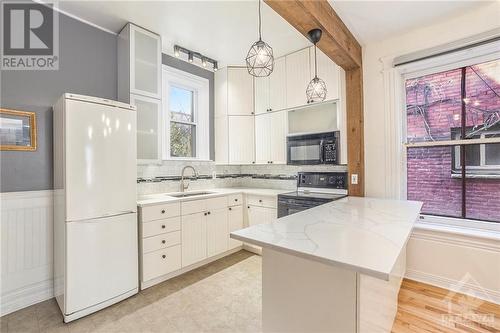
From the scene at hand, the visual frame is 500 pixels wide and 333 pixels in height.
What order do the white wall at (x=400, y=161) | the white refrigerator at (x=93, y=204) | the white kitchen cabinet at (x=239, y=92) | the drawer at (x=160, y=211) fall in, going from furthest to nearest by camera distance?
the white kitchen cabinet at (x=239, y=92) → the drawer at (x=160, y=211) → the white wall at (x=400, y=161) → the white refrigerator at (x=93, y=204)

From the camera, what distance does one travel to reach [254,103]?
3586 mm

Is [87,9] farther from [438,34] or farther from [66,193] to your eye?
[438,34]

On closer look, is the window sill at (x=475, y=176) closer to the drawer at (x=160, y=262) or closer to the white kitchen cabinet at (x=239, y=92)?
the white kitchen cabinet at (x=239, y=92)

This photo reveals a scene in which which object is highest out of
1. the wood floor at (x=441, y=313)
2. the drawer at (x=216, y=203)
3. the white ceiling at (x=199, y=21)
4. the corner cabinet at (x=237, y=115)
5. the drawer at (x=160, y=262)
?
the white ceiling at (x=199, y=21)

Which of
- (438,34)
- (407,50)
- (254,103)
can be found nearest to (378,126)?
(407,50)

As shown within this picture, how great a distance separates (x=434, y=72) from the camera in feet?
8.20

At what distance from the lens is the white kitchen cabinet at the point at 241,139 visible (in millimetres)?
3582

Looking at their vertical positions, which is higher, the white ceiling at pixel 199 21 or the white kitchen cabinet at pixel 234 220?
the white ceiling at pixel 199 21

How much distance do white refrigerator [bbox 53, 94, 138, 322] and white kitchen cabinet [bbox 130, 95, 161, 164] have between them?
40cm

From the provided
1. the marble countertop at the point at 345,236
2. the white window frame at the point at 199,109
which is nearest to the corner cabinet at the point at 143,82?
the white window frame at the point at 199,109

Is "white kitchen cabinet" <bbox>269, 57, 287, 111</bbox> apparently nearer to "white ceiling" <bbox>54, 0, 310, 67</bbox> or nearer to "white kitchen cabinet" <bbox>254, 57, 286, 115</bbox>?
"white kitchen cabinet" <bbox>254, 57, 286, 115</bbox>

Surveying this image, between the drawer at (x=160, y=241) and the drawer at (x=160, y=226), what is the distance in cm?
4

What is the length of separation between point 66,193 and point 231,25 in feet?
7.30

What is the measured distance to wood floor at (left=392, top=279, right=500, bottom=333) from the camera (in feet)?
5.82
